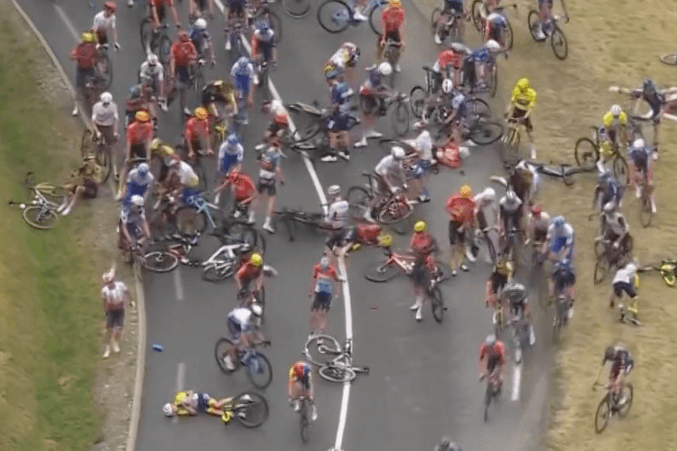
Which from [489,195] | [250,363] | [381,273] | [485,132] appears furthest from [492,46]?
[250,363]

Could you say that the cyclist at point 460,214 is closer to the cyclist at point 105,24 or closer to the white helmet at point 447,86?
the white helmet at point 447,86

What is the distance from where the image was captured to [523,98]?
38656 mm

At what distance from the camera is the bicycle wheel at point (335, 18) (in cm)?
4334

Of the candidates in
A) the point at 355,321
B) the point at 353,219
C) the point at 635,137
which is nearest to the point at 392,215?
the point at 353,219

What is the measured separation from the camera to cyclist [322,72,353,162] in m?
38.4

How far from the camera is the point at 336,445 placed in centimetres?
3145

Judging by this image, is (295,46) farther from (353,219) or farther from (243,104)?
(353,219)

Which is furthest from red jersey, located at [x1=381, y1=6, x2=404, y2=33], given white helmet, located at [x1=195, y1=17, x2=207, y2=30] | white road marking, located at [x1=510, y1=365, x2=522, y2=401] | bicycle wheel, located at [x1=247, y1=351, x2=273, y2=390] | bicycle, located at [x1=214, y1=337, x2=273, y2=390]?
bicycle wheel, located at [x1=247, y1=351, x2=273, y2=390]

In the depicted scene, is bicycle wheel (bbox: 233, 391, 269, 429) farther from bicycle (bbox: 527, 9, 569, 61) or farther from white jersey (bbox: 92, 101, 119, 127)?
bicycle (bbox: 527, 9, 569, 61)

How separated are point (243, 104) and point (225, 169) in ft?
11.4

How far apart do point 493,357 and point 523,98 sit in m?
9.36

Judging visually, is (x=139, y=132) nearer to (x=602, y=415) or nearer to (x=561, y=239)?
(x=561, y=239)

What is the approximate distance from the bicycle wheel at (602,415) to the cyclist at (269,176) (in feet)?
31.2

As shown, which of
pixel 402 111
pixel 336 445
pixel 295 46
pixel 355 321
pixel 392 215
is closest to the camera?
pixel 336 445
